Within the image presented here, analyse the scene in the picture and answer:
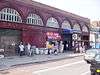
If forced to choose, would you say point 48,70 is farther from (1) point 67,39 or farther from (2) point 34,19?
(1) point 67,39

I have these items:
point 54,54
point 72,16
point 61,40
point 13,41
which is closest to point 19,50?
point 13,41

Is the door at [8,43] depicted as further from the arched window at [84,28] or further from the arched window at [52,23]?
the arched window at [84,28]

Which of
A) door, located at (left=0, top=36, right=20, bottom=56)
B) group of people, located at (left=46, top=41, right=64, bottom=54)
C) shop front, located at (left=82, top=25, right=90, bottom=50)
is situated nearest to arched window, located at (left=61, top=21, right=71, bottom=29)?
group of people, located at (left=46, top=41, right=64, bottom=54)

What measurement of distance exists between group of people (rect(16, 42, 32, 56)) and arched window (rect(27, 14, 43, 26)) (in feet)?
13.3

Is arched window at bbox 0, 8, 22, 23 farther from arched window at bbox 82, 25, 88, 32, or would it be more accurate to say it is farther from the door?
arched window at bbox 82, 25, 88, 32

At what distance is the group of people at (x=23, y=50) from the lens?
28.9 metres

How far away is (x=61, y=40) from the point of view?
133 feet

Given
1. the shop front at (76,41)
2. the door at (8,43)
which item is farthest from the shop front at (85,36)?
the door at (8,43)

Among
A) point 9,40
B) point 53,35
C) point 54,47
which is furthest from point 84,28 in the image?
point 9,40

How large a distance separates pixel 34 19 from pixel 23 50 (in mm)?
6053

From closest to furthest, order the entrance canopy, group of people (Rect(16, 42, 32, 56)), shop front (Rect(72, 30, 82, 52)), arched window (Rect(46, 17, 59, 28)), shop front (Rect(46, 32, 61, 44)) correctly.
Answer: group of people (Rect(16, 42, 32, 56)) < shop front (Rect(46, 32, 61, 44)) < the entrance canopy < arched window (Rect(46, 17, 59, 28)) < shop front (Rect(72, 30, 82, 52))

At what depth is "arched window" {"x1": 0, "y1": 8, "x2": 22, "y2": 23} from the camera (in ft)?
92.1

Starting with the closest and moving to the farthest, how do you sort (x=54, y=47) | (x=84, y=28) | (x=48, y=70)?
(x=48, y=70) < (x=54, y=47) < (x=84, y=28)

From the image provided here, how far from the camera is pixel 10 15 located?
29281mm
